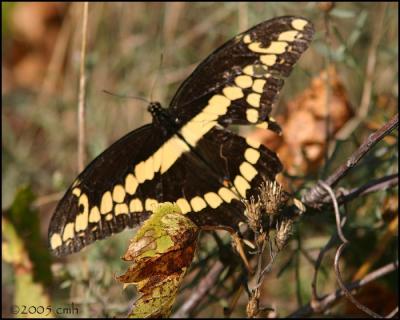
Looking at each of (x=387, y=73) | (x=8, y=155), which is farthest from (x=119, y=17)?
(x=387, y=73)

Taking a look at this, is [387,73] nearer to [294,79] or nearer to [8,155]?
[294,79]

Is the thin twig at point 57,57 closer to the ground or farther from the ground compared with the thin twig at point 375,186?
farther from the ground

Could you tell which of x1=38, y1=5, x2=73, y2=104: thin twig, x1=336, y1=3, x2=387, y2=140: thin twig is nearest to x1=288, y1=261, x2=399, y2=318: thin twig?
x1=336, y1=3, x2=387, y2=140: thin twig

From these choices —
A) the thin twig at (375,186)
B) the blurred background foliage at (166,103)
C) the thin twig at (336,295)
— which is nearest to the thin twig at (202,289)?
the blurred background foliage at (166,103)

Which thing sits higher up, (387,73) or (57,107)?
(57,107)

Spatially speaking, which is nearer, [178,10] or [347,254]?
[347,254]

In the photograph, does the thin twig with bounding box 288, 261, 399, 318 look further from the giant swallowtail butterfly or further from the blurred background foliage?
the giant swallowtail butterfly

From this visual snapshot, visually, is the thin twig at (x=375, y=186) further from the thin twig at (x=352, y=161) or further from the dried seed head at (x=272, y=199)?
the dried seed head at (x=272, y=199)

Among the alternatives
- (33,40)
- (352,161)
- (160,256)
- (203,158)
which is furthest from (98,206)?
(33,40)
